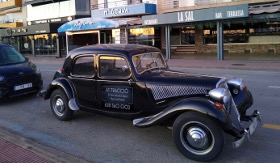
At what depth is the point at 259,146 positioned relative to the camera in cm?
461

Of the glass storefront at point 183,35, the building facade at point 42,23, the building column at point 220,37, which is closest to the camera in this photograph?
the building column at point 220,37

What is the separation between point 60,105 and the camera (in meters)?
6.27

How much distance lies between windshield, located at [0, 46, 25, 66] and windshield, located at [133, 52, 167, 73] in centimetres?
515

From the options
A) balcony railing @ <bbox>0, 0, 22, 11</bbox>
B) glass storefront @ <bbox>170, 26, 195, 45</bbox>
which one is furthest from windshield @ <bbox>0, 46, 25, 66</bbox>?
balcony railing @ <bbox>0, 0, 22, 11</bbox>

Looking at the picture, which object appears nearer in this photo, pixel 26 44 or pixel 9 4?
pixel 26 44

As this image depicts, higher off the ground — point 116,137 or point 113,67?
point 113,67

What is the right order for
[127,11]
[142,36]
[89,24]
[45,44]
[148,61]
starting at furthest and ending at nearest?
1. [45,44]
2. [89,24]
3. [142,36]
4. [127,11]
5. [148,61]

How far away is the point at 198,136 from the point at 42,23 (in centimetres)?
3310

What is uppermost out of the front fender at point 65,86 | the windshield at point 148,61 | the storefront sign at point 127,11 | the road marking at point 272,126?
the storefront sign at point 127,11

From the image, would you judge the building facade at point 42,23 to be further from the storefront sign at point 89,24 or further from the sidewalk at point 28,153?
the sidewalk at point 28,153

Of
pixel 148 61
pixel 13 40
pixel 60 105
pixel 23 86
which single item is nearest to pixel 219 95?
pixel 148 61

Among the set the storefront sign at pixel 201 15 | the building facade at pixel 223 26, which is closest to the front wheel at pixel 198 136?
the building facade at pixel 223 26

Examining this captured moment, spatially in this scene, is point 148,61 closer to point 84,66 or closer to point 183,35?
point 84,66

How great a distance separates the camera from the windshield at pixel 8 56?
28.8 feet
